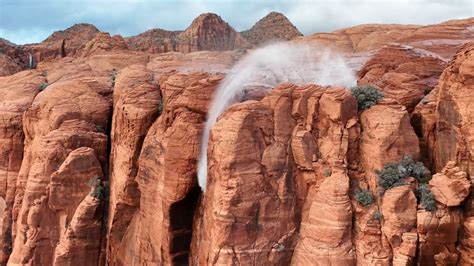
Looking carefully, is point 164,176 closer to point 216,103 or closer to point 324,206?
point 216,103

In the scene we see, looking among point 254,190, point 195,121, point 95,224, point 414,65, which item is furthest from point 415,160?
point 95,224

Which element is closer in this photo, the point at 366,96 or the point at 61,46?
the point at 366,96

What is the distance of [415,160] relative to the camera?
1653 centimetres

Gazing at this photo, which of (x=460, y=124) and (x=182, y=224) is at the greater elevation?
(x=460, y=124)

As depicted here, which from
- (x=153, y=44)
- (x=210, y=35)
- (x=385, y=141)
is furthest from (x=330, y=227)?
(x=210, y=35)

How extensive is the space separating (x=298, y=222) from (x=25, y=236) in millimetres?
16042

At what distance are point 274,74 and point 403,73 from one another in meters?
6.16

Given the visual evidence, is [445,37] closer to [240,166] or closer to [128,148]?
[240,166]

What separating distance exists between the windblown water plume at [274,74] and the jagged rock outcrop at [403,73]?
4.06 ft

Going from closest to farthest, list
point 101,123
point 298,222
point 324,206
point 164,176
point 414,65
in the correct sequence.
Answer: point 324,206
point 298,222
point 164,176
point 414,65
point 101,123

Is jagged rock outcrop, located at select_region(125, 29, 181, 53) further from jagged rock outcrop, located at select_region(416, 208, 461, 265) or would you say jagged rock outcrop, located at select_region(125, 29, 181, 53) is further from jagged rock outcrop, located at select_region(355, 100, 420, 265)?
jagged rock outcrop, located at select_region(416, 208, 461, 265)

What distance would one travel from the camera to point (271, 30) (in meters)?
72.8

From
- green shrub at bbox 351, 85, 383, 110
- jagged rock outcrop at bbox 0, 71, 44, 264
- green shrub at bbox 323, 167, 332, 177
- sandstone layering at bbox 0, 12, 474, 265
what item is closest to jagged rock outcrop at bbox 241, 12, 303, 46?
sandstone layering at bbox 0, 12, 474, 265

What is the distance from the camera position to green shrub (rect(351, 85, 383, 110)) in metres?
17.5
